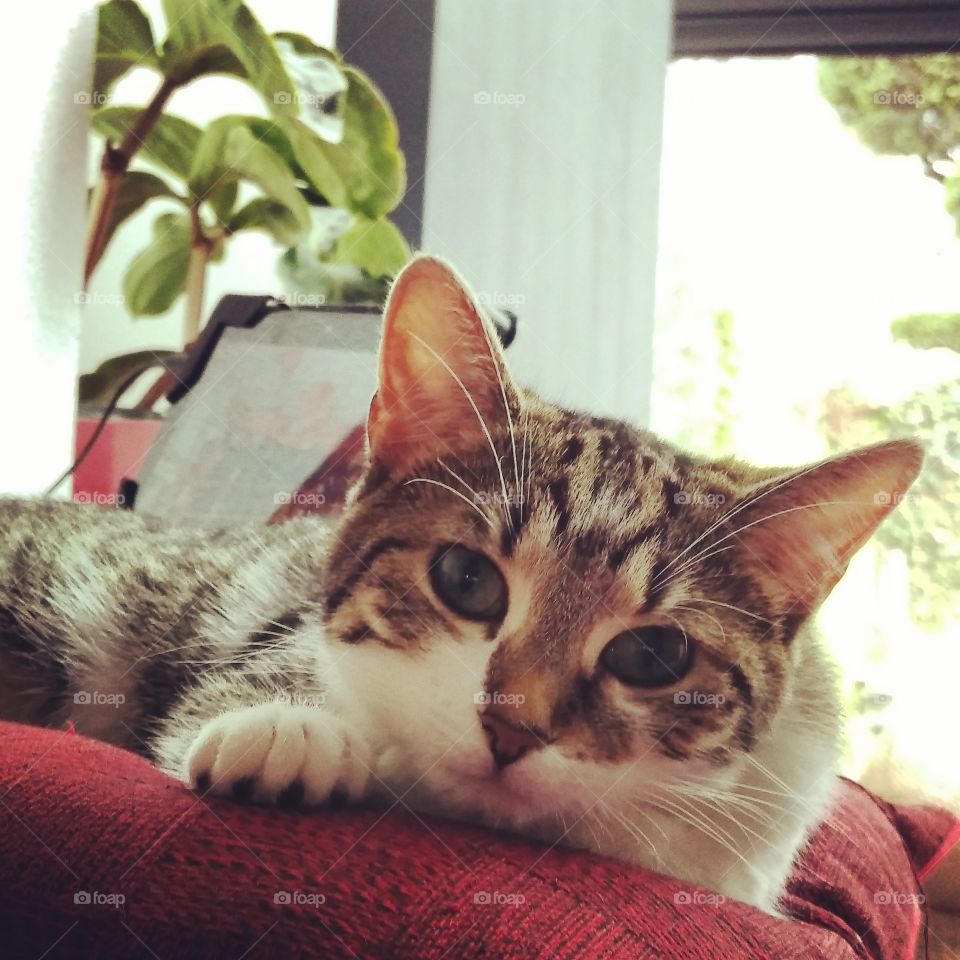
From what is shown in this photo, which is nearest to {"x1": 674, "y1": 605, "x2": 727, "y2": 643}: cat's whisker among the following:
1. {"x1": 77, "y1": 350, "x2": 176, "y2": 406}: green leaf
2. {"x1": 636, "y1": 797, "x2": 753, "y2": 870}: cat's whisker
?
{"x1": 636, "y1": 797, "x2": 753, "y2": 870}: cat's whisker

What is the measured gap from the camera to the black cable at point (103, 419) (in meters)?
1.71

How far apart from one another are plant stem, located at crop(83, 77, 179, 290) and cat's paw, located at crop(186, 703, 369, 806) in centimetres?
150

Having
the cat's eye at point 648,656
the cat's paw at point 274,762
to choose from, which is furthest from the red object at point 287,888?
the cat's eye at point 648,656

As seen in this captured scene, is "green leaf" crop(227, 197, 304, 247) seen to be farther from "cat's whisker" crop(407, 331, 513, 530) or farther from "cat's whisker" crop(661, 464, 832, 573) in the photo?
"cat's whisker" crop(661, 464, 832, 573)

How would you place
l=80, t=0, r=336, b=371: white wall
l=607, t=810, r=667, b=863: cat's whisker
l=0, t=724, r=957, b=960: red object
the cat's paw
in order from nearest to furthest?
l=0, t=724, r=957, b=960: red object → the cat's paw → l=607, t=810, r=667, b=863: cat's whisker → l=80, t=0, r=336, b=371: white wall

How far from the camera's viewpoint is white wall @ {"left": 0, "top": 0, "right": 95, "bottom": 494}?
1.68m

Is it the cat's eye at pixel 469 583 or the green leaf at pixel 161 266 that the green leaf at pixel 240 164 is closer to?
the green leaf at pixel 161 266

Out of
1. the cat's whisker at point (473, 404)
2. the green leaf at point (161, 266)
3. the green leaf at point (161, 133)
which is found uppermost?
the green leaf at point (161, 133)

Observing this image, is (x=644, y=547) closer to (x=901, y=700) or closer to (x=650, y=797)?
(x=650, y=797)

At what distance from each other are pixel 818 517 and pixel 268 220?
1450 mm

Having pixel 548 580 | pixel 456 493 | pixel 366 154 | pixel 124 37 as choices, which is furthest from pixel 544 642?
pixel 124 37

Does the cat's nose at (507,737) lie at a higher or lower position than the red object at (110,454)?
lower

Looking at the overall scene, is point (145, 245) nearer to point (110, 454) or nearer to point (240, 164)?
point (240, 164)

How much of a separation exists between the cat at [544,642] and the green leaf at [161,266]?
1224mm
